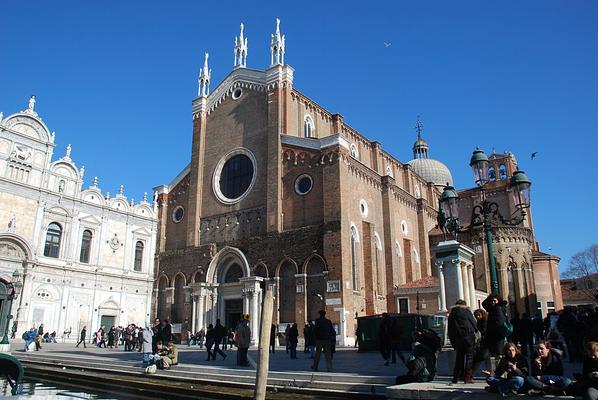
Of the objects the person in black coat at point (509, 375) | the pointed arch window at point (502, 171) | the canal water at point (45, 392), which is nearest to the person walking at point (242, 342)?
the canal water at point (45, 392)

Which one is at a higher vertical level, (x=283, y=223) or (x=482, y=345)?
(x=283, y=223)

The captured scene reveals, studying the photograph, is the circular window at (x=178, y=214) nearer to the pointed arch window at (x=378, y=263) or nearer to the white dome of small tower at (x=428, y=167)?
the pointed arch window at (x=378, y=263)

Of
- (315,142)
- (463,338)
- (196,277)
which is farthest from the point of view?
(196,277)

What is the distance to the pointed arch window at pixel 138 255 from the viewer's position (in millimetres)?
39456

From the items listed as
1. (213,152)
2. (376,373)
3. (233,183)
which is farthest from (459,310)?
(213,152)

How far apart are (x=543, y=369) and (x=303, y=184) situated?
2043 cm

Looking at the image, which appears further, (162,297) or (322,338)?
(162,297)

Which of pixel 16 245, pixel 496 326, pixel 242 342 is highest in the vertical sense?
pixel 16 245

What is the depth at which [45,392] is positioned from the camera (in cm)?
1096

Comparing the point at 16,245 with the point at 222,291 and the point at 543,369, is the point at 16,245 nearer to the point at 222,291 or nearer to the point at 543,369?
the point at 222,291

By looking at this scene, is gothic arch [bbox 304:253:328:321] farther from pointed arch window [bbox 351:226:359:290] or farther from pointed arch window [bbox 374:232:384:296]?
pointed arch window [bbox 374:232:384:296]

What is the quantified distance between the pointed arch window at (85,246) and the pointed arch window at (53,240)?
5.80 ft

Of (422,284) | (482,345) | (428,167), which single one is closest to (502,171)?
(428,167)

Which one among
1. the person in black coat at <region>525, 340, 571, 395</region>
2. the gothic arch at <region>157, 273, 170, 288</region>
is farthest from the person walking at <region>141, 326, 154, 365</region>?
the gothic arch at <region>157, 273, 170, 288</region>
